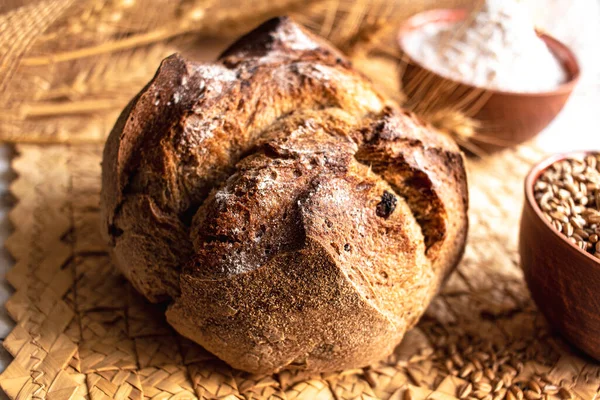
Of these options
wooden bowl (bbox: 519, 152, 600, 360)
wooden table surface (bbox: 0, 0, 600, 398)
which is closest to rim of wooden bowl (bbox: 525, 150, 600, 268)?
wooden bowl (bbox: 519, 152, 600, 360)

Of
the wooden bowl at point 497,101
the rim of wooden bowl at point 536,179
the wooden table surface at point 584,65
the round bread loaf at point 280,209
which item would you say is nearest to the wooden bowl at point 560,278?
the rim of wooden bowl at point 536,179

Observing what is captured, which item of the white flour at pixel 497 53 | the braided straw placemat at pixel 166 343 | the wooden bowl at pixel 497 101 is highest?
the white flour at pixel 497 53

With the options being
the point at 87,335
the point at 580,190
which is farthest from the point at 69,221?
the point at 580,190

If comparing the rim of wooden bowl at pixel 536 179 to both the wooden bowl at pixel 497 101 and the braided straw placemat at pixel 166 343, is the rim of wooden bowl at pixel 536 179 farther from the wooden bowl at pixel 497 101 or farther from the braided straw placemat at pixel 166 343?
the wooden bowl at pixel 497 101

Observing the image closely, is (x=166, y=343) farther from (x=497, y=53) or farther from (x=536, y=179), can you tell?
(x=497, y=53)

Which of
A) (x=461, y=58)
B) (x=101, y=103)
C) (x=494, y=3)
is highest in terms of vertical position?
(x=494, y=3)

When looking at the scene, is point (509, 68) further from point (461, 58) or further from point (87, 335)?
point (87, 335)
